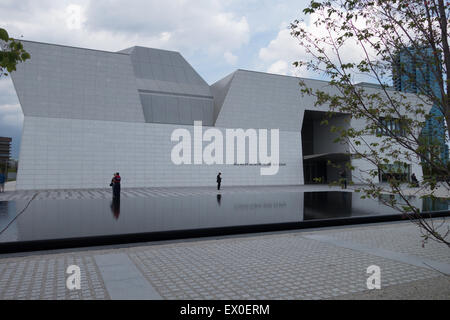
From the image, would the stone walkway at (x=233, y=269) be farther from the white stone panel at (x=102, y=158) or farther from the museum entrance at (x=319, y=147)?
the museum entrance at (x=319, y=147)

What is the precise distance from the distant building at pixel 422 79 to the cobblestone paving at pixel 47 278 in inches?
209

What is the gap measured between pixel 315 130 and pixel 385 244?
3804 centimetres

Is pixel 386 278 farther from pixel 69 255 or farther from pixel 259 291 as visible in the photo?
pixel 69 255

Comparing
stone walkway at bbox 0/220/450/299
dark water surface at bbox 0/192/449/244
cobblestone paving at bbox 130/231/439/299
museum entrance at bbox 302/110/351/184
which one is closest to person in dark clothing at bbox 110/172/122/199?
dark water surface at bbox 0/192/449/244

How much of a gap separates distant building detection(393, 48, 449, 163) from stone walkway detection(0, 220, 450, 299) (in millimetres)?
1960

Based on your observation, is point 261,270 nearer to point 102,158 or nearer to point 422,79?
point 422,79


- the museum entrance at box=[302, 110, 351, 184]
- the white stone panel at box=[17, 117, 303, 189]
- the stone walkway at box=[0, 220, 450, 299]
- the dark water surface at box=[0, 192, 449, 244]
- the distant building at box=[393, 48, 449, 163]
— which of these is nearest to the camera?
the distant building at box=[393, 48, 449, 163]

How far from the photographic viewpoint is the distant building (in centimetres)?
470

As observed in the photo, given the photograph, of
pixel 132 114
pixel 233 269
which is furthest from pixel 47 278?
pixel 132 114

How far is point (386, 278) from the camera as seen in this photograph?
5570 mm

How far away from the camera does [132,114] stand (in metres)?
28.9

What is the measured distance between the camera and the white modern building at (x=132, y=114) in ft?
85.1

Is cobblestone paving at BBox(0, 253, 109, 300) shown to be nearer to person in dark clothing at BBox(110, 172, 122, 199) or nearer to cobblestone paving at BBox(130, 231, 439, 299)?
cobblestone paving at BBox(130, 231, 439, 299)

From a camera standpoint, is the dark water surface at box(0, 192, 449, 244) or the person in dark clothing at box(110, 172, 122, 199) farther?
the person in dark clothing at box(110, 172, 122, 199)
